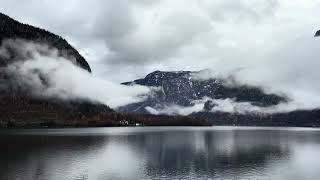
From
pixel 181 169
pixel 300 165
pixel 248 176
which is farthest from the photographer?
pixel 300 165

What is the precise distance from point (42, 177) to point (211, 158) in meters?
70.2

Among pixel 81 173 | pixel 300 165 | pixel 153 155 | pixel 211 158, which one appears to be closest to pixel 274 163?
pixel 300 165

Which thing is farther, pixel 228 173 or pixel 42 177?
pixel 228 173

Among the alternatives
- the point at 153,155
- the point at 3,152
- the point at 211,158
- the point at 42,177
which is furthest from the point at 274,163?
the point at 3,152

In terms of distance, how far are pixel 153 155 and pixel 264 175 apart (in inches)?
2404

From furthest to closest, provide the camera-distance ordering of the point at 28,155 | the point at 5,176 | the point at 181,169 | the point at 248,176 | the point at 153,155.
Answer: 1. the point at 153,155
2. the point at 28,155
3. the point at 181,169
4. the point at 248,176
5. the point at 5,176

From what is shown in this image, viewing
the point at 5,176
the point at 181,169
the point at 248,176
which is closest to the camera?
the point at 5,176

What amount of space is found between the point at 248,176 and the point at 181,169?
2120 centimetres

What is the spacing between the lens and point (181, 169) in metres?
125

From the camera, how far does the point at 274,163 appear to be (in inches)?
5576

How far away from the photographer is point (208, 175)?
114 metres

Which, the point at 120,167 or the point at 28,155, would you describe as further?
the point at 28,155

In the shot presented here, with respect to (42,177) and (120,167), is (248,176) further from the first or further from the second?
(42,177)

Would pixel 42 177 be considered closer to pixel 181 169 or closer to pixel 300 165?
pixel 181 169
